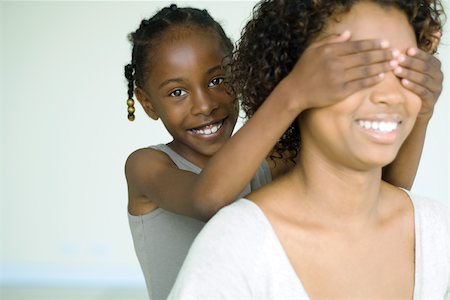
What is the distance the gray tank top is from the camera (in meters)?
2.03

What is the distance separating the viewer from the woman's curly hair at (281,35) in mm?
1467

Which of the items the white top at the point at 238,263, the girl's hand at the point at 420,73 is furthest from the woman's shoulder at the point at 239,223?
the girl's hand at the point at 420,73

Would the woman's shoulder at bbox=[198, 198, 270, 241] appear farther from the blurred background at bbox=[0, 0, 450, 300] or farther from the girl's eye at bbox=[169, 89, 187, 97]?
the blurred background at bbox=[0, 0, 450, 300]

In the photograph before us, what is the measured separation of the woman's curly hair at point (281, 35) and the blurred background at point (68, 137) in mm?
3435

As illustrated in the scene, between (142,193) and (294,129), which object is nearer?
(294,129)

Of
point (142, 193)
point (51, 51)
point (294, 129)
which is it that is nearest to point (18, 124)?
point (51, 51)

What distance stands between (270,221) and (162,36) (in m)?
0.79

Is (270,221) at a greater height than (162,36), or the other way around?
(162,36)

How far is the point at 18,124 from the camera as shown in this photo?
541 centimetres

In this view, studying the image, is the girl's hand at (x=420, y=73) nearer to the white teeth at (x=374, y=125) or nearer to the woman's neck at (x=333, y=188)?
the white teeth at (x=374, y=125)

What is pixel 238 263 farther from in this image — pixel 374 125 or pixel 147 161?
pixel 147 161

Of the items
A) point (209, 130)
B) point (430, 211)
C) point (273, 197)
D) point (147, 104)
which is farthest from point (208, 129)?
point (430, 211)

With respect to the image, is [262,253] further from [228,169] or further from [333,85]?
[333,85]

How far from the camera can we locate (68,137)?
5301 millimetres
